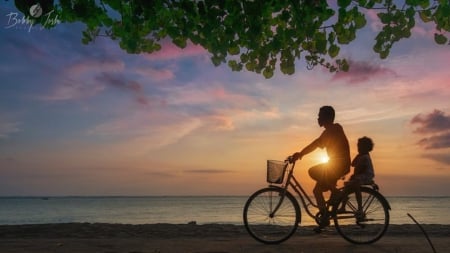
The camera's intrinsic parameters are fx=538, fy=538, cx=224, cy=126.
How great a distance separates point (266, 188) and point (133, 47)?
3.50 m

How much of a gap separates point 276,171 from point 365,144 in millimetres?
1783

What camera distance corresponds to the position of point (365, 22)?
8.57m

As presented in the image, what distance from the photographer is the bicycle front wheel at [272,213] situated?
9734 mm

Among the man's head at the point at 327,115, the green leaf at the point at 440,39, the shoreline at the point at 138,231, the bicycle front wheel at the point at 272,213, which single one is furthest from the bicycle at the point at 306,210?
the green leaf at the point at 440,39

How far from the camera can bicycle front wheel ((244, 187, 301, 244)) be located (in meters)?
9.73

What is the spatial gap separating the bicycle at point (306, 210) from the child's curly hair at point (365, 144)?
2.17ft

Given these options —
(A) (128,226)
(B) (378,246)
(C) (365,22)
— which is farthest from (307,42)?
(A) (128,226)

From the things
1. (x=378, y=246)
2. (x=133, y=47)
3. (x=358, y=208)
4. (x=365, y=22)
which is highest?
(x=365, y=22)

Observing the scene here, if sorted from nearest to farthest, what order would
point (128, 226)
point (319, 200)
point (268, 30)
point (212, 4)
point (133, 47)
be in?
point (212, 4) < point (133, 47) < point (268, 30) < point (319, 200) < point (128, 226)

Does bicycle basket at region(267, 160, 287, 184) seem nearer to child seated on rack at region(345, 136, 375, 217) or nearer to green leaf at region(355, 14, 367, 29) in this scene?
child seated on rack at region(345, 136, 375, 217)

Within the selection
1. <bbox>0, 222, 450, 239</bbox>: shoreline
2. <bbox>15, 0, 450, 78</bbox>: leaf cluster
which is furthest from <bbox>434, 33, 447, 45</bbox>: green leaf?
<bbox>0, 222, 450, 239</bbox>: shoreline

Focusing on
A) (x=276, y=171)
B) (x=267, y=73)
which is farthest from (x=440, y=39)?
(x=276, y=171)

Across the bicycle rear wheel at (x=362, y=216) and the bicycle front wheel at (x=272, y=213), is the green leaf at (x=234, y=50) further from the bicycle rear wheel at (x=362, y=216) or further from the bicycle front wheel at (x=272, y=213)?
the bicycle rear wheel at (x=362, y=216)

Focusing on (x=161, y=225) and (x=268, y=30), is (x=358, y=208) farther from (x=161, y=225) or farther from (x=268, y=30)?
(x=161, y=225)
